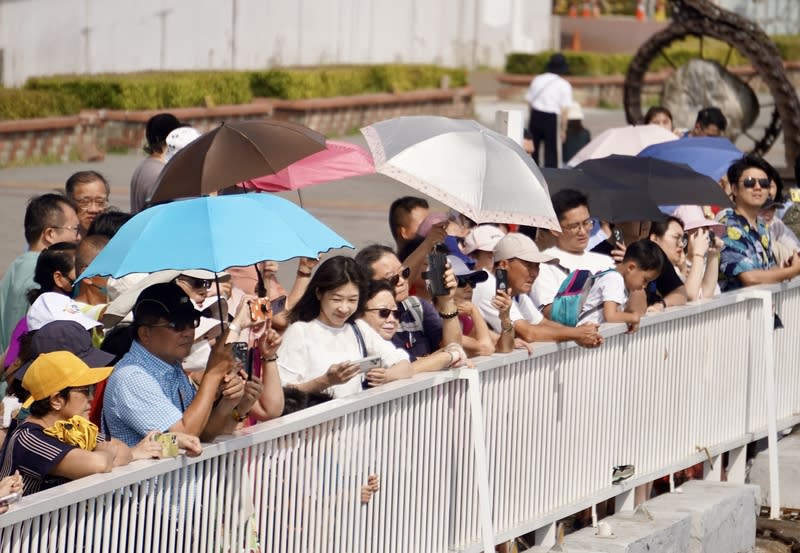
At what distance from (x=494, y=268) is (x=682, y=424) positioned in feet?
4.54

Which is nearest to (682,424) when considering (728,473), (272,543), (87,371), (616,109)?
(728,473)

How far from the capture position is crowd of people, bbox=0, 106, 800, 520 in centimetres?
526

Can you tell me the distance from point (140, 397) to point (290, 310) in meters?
1.40

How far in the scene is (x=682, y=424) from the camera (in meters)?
8.24

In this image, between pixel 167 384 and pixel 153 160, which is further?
pixel 153 160

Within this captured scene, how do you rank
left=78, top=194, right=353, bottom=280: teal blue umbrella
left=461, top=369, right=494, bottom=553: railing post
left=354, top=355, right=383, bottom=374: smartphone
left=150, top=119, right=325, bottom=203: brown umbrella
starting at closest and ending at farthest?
1. left=78, top=194, right=353, bottom=280: teal blue umbrella
2. left=354, top=355, right=383, bottom=374: smartphone
3. left=461, top=369, right=494, bottom=553: railing post
4. left=150, top=119, right=325, bottom=203: brown umbrella

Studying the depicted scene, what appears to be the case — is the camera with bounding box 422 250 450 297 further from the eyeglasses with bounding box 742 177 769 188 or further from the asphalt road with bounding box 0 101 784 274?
the asphalt road with bounding box 0 101 784 274

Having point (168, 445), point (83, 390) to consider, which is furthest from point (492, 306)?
point (168, 445)

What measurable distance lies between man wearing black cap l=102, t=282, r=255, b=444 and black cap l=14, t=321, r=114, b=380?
0.79ft

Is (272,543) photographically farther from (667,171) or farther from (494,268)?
(667,171)

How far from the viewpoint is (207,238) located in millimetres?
5637

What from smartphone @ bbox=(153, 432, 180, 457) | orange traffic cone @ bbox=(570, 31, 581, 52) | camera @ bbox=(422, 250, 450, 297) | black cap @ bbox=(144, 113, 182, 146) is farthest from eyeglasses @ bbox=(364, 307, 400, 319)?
orange traffic cone @ bbox=(570, 31, 581, 52)

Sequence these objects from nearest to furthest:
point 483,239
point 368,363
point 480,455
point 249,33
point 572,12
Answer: point 368,363 → point 480,455 → point 483,239 → point 249,33 → point 572,12

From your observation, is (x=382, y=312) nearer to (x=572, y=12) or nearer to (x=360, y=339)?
(x=360, y=339)
